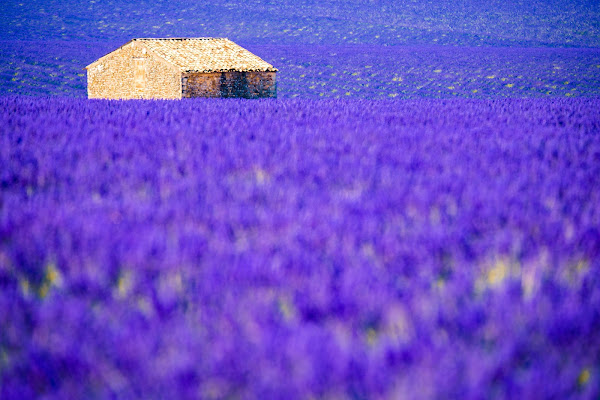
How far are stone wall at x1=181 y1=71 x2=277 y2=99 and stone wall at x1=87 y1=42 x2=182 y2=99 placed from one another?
0.45 meters

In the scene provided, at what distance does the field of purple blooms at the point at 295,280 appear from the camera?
1.49 meters

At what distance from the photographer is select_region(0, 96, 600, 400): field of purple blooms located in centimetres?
149

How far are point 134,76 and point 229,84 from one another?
3.95 meters

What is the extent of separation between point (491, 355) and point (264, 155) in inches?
161

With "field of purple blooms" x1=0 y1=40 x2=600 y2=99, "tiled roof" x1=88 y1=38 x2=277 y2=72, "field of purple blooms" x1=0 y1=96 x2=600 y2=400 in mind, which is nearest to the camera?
"field of purple blooms" x1=0 y1=96 x2=600 y2=400

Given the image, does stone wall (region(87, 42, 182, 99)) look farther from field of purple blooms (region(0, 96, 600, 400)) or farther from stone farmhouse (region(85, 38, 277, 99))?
field of purple blooms (region(0, 96, 600, 400))

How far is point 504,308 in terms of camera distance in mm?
1873

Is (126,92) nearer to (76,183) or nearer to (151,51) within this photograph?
(151,51)

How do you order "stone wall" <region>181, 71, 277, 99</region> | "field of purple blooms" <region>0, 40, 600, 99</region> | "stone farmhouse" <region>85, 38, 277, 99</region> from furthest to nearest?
1. "field of purple blooms" <region>0, 40, 600, 99</region>
2. "stone farmhouse" <region>85, 38, 277, 99</region>
3. "stone wall" <region>181, 71, 277, 99</region>

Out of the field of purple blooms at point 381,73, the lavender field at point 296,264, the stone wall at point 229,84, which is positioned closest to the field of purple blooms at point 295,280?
the lavender field at point 296,264

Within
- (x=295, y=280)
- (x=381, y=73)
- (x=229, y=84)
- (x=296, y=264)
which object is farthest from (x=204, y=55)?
(x=295, y=280)

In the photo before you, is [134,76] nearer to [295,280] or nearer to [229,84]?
[229,84]

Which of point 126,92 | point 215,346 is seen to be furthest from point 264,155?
point 126,92

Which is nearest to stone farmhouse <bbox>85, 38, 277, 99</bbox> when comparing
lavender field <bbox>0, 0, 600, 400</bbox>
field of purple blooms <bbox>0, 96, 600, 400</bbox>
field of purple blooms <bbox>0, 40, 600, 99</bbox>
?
field of purple blooms <bbox>0, 40, 600, 99</bbox>
